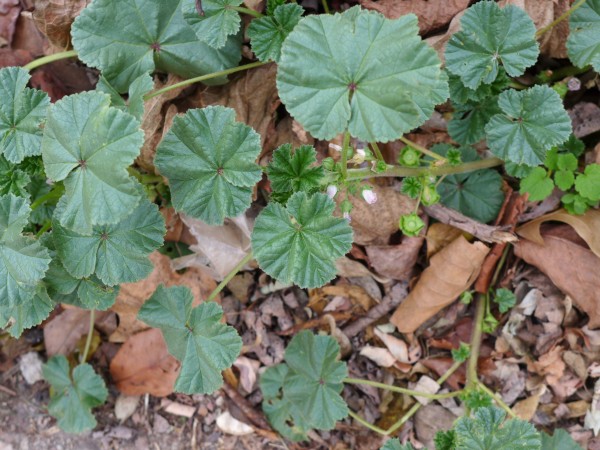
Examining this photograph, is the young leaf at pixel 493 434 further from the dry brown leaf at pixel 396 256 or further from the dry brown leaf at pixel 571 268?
the dry brown leaf at pixel 396 256

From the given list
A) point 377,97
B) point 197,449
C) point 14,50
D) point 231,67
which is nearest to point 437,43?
point 231,67

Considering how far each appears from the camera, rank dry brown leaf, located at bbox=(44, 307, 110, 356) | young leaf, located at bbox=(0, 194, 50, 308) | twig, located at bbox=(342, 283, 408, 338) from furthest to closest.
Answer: dry brown leaf, located at bbox=(44, 307, 110, 356), twig, located at bbox=(342, 283, 408, 338), young leaf, located at bbox=(0, 194, 50, 308)

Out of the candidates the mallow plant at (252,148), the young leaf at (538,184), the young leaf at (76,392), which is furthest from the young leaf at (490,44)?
the young leaf at (76,392)

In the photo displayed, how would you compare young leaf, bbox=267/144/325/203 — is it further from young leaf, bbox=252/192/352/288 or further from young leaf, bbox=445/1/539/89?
young leaf, bbox=445/1/539/89

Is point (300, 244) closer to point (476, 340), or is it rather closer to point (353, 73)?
point (353, 73)

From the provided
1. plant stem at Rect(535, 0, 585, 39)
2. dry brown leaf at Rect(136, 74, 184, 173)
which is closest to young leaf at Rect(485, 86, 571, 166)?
plant stem at Rect(535, 0, 585, 39)

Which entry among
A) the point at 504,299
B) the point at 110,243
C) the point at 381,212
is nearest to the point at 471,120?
the point at 381,212

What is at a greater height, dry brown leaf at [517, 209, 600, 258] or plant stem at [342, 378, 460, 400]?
dry brown leaf at [517, 209, 600, 258]
